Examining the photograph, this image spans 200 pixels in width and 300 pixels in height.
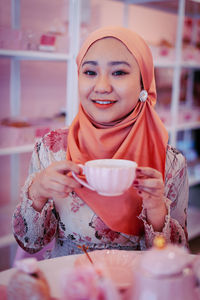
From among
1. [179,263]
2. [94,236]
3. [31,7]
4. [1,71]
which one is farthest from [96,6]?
[179,263]

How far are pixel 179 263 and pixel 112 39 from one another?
30.5 inches

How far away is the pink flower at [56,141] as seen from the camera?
1.36m

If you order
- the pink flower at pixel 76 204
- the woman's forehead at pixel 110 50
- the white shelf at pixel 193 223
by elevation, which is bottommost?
the white shelf at pixel 193 223

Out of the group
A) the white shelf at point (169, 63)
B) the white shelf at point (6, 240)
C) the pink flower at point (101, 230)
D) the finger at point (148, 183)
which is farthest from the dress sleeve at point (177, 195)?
the white shelf at point (169, 63)

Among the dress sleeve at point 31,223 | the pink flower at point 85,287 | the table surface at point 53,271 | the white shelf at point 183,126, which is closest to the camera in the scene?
the pink flower at point 85,287

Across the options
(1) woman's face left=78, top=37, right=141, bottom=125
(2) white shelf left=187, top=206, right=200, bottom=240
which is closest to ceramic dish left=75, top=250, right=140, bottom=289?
(1) woman's face left=78, top=37, right=141, bottom=125

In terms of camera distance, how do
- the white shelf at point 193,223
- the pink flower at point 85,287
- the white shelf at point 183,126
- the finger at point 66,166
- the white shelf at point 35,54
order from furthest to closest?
the white shelf at point 193,223, the white shelf at point 183,126, the white shelf at point 35,54, the finger at point 66,166, the pink flower at point 85,287

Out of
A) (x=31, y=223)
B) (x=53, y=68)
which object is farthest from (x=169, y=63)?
(x=31, y=223)

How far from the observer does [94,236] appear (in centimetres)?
125

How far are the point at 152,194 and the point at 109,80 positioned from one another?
0.39 meters

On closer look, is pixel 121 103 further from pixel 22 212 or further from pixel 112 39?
pixel 22 212

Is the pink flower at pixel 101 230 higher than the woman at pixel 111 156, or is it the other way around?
the woman at pixel 111 156

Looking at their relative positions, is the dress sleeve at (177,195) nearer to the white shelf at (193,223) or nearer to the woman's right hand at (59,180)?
the woman's right hand at (59,180)

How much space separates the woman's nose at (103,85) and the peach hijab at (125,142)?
121 mm
